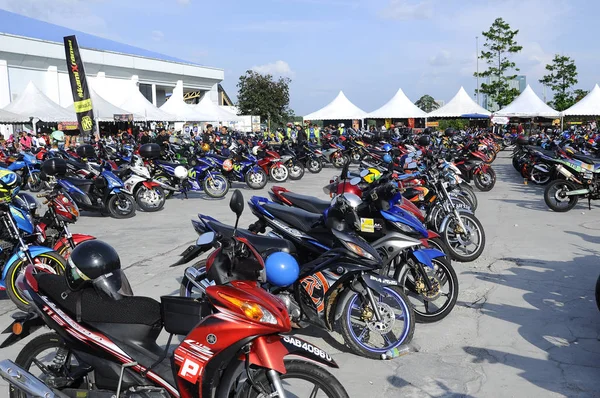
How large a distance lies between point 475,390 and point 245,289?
72.5 inches

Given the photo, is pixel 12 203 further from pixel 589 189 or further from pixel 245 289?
pixel 589 189

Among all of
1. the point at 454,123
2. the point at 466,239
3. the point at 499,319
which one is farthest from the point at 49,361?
the point at 454,123

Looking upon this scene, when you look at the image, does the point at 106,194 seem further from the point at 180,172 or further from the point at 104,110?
the point at 104,110

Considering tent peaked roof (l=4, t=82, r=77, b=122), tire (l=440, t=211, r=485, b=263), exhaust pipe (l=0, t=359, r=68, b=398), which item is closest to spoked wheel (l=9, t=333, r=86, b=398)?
exhaust pipe (l=0, t=359, r=68, b=398)

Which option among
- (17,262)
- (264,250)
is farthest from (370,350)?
(17,262)

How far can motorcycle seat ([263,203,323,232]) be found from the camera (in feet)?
14.6

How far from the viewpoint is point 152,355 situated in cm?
278

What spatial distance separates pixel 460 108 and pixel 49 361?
32.1 metres

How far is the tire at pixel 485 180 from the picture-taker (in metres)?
12.4

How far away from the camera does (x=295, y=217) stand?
4.57m

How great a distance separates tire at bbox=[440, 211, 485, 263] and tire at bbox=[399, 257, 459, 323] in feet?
5.48

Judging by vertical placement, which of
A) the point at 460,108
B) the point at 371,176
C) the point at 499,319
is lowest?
the point at 499,319

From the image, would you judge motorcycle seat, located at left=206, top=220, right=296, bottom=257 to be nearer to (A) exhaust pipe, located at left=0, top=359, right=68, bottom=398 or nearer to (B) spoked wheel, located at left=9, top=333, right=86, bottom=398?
(B) spoked wheel, located at left=9, top=333, right=86, bottom=398

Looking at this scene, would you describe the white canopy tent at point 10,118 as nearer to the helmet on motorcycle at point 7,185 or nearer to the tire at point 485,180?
the tire at point 485,180
